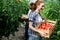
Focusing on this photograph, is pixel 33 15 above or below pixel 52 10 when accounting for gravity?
above

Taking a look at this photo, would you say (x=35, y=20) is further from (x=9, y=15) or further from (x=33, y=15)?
(x=9, y=15)

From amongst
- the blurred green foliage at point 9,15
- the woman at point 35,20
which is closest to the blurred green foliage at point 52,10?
the blurred green foliage at point 9,15

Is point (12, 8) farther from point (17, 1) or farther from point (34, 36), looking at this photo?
point (34, 36)

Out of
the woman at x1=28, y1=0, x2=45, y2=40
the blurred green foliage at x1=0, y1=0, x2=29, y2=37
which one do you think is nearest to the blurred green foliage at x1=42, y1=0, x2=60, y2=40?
the blurred green foliage at x1=0, y1=0, x2=29, y2=37

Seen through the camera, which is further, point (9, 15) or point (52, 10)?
point (52, 10)

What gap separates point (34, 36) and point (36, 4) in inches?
20.7

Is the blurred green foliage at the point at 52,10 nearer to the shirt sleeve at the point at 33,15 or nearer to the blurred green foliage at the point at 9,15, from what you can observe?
→ the blurred green foliage at the point at 9,15

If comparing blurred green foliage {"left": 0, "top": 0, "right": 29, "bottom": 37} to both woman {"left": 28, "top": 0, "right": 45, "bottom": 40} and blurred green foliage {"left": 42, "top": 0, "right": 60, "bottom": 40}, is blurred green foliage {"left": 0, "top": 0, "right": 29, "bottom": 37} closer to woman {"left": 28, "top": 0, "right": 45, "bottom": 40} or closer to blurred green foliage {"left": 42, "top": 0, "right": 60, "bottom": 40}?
blurred green foliage {"left": 42, "top": 0, "right": 60, "bottom": 40}

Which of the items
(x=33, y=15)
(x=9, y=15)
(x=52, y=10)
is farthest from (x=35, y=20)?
(x=52, y=10)

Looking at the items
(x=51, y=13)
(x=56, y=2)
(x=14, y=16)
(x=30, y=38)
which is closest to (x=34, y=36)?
(x=30, y=38)

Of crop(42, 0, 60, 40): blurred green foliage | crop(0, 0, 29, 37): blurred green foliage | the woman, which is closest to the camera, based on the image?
the woman

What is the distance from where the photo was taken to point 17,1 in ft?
18.7

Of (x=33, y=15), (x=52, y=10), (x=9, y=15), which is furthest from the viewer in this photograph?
(x=52, y=10)

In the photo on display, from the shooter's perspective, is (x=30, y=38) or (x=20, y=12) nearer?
(x=30, y=38)
